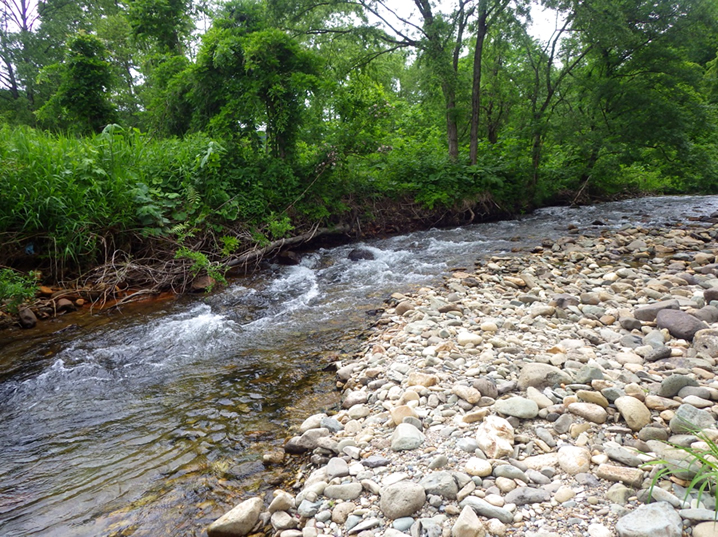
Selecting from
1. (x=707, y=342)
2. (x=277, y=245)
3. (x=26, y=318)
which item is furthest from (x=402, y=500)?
(x=277, y=245)

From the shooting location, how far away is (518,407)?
216 cm

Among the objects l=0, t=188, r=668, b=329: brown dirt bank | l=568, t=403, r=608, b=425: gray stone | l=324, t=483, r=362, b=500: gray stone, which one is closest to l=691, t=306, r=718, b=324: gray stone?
l=568, t=403, r=608, b=425: gray stone

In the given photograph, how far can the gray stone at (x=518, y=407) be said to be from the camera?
2.13 metres

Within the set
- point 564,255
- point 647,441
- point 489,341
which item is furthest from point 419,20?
point 647,441

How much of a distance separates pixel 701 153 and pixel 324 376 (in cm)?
1276

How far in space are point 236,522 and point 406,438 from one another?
36.1 inches

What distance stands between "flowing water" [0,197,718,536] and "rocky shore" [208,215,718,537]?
352 millimetres

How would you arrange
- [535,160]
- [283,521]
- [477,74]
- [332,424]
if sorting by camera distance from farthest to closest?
[535,160] → [477,74] → [332,424] → [283,521]

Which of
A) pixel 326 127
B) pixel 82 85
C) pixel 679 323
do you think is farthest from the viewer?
pixel 82 85

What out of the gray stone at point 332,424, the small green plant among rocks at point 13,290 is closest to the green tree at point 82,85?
the small green plant among rocks at point 13,290

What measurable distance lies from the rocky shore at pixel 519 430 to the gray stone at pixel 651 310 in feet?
0.04

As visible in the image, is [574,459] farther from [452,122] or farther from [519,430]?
[452,122]

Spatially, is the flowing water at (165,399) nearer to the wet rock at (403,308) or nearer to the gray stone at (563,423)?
the wet rock at (403,308)

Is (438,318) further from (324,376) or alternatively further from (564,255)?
(564,255)
